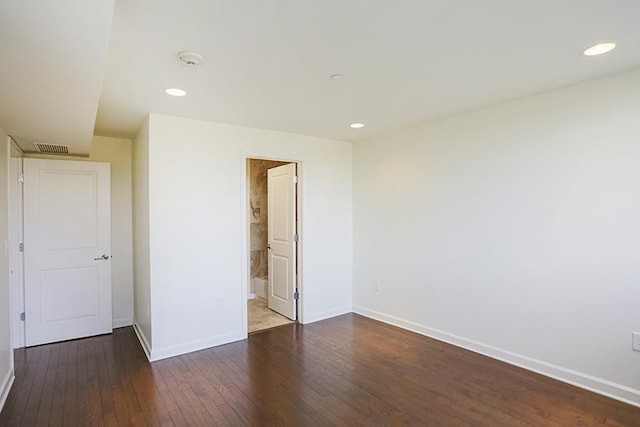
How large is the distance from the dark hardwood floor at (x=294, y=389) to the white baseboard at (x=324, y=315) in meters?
0.65

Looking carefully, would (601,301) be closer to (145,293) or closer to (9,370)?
(145,293)

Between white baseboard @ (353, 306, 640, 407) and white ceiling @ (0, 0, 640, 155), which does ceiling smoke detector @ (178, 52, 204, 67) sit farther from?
white baseboard @ (353, 306, 640, 407)

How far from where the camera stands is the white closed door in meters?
3.78

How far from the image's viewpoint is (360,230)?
482 cm

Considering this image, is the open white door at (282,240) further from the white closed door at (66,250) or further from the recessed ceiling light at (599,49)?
the recessed ceiling light at (599,49)

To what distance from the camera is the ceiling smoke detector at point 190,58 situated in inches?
83.5

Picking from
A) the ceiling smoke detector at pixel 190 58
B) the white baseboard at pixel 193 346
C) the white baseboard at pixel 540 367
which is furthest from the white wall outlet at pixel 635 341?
the ceiling smoke detector at pixel 190 58

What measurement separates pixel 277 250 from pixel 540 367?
3.27 metres

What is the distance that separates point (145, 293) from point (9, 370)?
117 centimetres

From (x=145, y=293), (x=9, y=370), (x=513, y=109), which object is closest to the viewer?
(x=9, y=370)

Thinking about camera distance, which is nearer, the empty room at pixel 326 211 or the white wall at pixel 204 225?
the empty room at pixel 326 211

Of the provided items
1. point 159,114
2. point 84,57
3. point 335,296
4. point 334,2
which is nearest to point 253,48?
point 334,2

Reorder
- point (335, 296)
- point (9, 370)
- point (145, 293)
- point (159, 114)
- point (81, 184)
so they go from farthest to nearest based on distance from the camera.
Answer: point (335, 296) < point (81, 184) < point (145, 293) < point (159, 114) < point (9, 370)

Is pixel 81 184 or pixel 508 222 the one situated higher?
pixel 81 184
